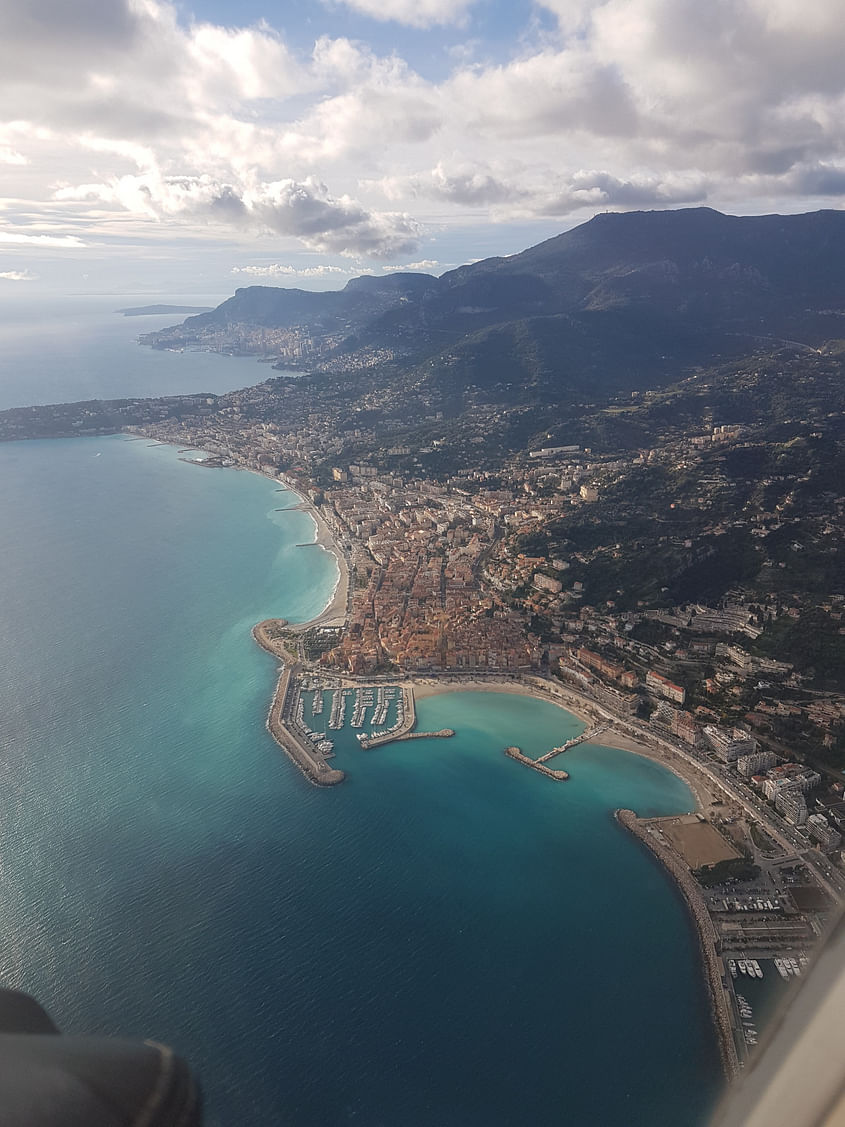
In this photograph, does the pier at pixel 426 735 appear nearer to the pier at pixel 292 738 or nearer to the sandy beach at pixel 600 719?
the sandy beach at pixel 600 719

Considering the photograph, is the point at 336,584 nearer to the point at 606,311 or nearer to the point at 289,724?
the point at 289,724

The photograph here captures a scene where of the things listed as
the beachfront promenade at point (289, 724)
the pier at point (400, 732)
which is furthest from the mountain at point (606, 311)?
the pier at point (400, 732)

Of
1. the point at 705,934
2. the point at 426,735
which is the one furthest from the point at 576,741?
the point at 705,934

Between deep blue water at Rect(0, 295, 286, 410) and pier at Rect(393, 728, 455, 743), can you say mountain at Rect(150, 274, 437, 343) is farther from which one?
pier at Rect(393, 728, 455, 743)

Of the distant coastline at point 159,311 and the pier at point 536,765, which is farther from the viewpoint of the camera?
the distant coastline at point 159,311

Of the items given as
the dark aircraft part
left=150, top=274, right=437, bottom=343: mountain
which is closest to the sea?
the dark aircraft part
